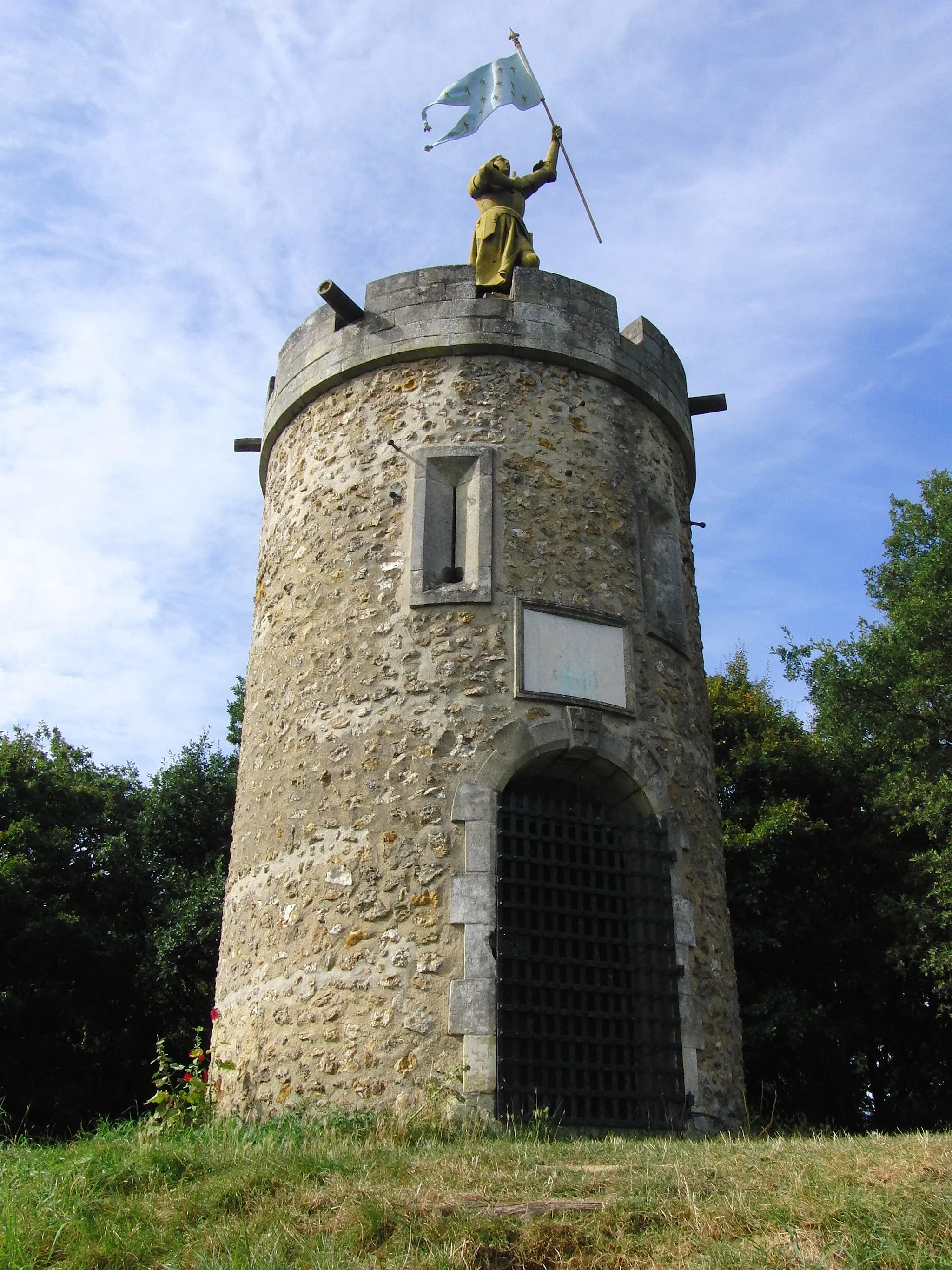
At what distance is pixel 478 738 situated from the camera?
8383 millimetres

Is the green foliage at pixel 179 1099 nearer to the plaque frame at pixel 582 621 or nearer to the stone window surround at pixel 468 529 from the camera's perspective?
the plaque frame at pixel 582 621

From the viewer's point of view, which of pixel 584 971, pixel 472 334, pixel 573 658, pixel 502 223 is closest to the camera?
pixel 584 971

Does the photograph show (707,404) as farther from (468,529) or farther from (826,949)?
(826,949)

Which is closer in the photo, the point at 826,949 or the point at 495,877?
the point at 495,877

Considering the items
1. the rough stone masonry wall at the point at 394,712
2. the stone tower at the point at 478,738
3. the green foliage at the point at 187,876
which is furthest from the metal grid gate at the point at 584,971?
the green foliage at the point at 187,876

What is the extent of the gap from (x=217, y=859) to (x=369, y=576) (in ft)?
30.1

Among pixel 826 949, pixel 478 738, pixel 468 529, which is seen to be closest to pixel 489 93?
pixel 468 529

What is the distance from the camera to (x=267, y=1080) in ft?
25.9

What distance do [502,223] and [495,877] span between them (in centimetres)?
600

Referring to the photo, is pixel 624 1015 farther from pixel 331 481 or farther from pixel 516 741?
pixel 331 481

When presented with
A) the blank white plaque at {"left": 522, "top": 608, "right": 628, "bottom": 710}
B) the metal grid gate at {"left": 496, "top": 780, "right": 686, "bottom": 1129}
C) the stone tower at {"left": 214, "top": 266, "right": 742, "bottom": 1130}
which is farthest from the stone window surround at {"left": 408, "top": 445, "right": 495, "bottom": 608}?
the metal grid gate at {"left": 496, "top": 780, "right": 686, "bottom": 1129}

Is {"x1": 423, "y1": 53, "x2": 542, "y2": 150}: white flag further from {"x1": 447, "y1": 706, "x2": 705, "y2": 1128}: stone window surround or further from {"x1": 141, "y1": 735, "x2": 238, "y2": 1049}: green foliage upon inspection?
{"x1": 141, "y1": 735, "x2": 238, "y2": 1049}: green foliage

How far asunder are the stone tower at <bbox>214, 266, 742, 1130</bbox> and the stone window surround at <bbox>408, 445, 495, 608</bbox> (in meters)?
0.02

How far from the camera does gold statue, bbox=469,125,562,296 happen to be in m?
10.4
